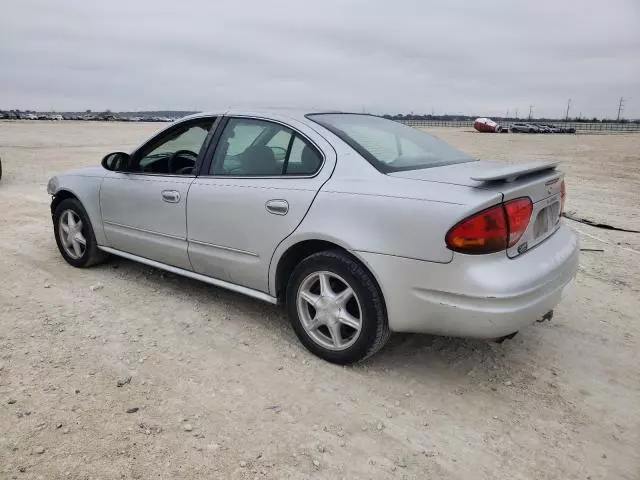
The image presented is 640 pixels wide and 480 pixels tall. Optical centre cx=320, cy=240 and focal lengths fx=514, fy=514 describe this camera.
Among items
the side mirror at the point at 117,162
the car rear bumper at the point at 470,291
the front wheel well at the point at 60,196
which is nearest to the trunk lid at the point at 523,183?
the car rear bumper at the point at 470,291

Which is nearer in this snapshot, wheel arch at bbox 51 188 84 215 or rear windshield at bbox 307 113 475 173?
rear windshield at bbox 307 113 475 173

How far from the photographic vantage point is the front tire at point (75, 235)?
189 inches

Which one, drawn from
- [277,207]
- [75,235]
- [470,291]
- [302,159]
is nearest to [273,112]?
[302,159]

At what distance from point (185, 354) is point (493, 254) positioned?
6.53 ft

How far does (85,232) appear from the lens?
4.85 metres

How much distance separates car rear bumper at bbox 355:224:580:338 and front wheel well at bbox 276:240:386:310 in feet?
0.93

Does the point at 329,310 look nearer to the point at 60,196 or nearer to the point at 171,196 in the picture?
the point at 171,196

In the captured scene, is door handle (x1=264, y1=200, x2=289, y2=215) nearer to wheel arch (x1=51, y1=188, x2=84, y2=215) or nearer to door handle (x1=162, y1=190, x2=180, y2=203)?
door handle (x1=162, y1=190, x2=180, y2=203)

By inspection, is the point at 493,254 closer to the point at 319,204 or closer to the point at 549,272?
the point at 549,272

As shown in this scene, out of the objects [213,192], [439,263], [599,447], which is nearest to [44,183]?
[213,192]

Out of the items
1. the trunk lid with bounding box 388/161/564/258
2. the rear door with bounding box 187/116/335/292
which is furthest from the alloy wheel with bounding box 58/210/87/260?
the trunk lid with bounding box 388/161/564/258

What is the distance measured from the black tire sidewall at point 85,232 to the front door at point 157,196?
30cm

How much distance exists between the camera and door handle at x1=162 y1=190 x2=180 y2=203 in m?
3.86

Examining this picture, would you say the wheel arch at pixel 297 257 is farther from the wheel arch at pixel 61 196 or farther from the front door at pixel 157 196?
the wheel arch at pixel 61 196
